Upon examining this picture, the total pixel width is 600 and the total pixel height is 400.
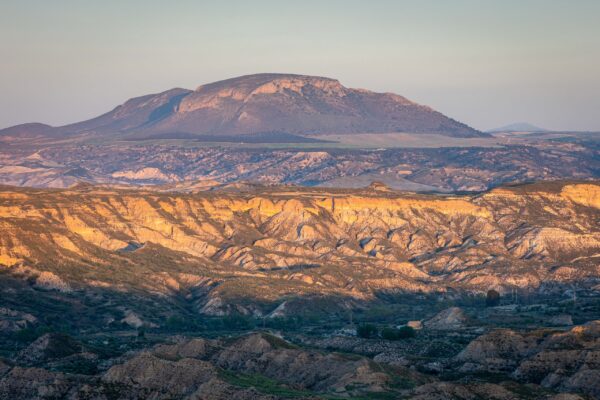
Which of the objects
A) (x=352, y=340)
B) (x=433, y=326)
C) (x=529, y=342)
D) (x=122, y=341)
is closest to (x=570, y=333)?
(x=529, y=342)

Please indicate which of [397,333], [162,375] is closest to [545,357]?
[162,375]

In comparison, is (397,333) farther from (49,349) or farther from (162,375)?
(162,375)

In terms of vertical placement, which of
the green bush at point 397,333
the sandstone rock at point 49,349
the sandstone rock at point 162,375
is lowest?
the green bush at point 397,333

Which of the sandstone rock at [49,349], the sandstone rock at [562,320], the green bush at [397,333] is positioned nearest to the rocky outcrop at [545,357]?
the green bush at [397,333]

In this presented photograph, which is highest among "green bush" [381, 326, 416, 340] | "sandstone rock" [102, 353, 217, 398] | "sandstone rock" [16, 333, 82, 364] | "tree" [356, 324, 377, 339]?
"sandstone rock" [102, 353, 217, 398]

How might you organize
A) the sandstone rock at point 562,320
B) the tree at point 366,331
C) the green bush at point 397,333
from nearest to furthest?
the green bush at point 397,333 < the sandstone rock at point 562,320 < the tree at point 366,331

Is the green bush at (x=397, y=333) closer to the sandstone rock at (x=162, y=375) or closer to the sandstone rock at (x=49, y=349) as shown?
the sandstone rock at (x=49, y=349)

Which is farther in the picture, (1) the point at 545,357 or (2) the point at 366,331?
(2) the point at 366,331

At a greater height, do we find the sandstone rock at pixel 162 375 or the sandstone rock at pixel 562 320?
the sandstone rock at pixel 162 375

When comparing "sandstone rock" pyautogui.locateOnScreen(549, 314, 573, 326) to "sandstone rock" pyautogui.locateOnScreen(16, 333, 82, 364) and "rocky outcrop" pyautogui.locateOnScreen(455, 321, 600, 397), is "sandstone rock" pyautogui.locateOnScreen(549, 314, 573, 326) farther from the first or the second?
"sandstone rock" pyautogui.locateOnScreen(16, 333, 82, 364)

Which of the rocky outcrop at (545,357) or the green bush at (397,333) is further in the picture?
the green bush at (397,333)

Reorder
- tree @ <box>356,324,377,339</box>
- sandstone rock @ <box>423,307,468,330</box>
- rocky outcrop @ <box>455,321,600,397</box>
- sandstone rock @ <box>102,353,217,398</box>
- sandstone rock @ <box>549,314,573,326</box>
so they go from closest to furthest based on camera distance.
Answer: sandstone rock @ <box>102,353,217,398</box> < rocky outcrop @ <box>455,321,600,397</box> < sandstone rock @ <box>549,314,573,326</box> < tree @ <box>356,324,377,339</box> < sandstone rock @ <box>423,307,468,330</box>

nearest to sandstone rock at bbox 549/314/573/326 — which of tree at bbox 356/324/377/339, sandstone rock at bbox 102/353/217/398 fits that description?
tree at bbox 356/324/377/339
